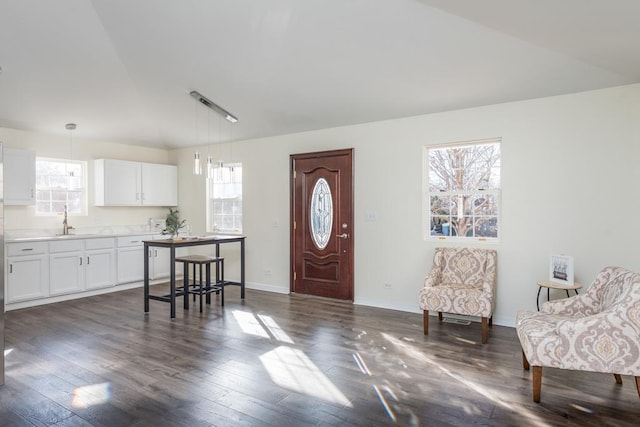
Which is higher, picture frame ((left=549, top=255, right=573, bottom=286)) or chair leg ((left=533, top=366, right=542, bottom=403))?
picture frame ((left=549, top=255, right=573, bottom=286))

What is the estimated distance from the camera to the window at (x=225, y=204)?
653cm

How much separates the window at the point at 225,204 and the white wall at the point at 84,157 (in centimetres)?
115

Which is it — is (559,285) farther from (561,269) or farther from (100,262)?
(100,262)

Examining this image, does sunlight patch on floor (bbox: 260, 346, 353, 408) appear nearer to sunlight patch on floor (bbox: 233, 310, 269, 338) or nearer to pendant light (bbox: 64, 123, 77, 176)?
Result: sunlight patch on floor (bbox: 233, 310, 269, 338)

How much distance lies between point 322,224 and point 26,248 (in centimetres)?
385

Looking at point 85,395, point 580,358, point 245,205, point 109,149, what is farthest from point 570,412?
point 109,149

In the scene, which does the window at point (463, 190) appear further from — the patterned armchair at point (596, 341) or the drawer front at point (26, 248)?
the drawer front at point (26, 248)

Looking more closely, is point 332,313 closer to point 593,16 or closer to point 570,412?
point 570,412

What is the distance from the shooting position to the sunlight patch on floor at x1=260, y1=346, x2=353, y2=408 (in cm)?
269

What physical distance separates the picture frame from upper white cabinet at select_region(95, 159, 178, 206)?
6.05 metres

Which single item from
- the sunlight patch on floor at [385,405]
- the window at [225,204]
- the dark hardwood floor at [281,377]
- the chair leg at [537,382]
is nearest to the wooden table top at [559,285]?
the dark hardwood floor at [281,377]

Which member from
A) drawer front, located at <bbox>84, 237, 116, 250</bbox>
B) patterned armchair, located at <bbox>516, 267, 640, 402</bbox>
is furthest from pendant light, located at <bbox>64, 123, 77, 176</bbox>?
patterned armchair, located at <bbox>516, 267, 640, 402</bbox>

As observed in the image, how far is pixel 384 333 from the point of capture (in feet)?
13.1

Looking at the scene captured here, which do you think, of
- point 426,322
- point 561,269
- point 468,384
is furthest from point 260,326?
point 561,269
